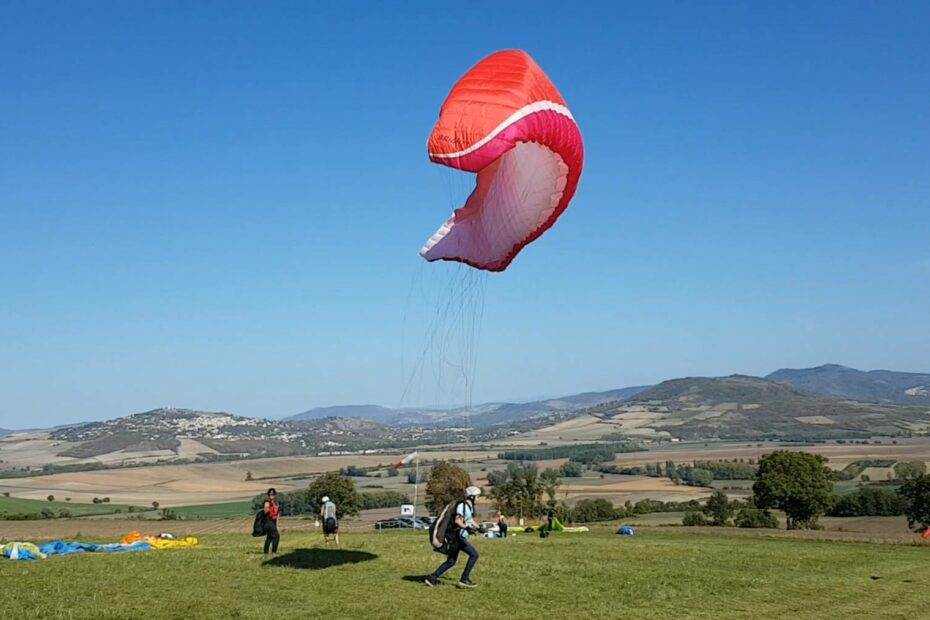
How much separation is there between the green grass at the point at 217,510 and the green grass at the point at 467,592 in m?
66.7

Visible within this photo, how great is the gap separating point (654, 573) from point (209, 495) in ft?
356

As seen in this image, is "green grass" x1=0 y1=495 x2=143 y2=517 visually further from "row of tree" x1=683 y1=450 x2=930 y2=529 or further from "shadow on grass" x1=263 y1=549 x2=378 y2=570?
"shadow on grass" x1=263 y1=549 x2=378 y2=570

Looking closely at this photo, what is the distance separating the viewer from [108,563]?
19.1m

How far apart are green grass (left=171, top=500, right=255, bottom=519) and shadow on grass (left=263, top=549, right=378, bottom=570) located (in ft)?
218

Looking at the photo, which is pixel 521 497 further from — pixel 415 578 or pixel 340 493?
pixel 415 578

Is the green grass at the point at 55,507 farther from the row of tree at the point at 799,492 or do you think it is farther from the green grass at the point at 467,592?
Answer: the green grass at the point at 467,592

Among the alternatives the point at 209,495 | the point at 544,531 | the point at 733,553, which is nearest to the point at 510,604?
the point at 733,553

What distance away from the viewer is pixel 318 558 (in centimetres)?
2022

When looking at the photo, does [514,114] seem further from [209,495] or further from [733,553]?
[209,495]

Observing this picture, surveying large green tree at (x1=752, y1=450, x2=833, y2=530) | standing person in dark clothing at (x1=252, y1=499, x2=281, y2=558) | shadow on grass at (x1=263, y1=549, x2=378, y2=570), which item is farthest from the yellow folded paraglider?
large green tree at (x1=752, y1=450, x2=833, y2=530)

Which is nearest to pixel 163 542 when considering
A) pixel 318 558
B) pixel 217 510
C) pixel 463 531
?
pixel 318 558

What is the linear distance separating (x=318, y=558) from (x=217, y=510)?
7952 centimetres

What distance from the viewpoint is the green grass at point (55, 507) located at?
89188 mm

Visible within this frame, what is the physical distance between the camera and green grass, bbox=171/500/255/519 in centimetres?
8581
